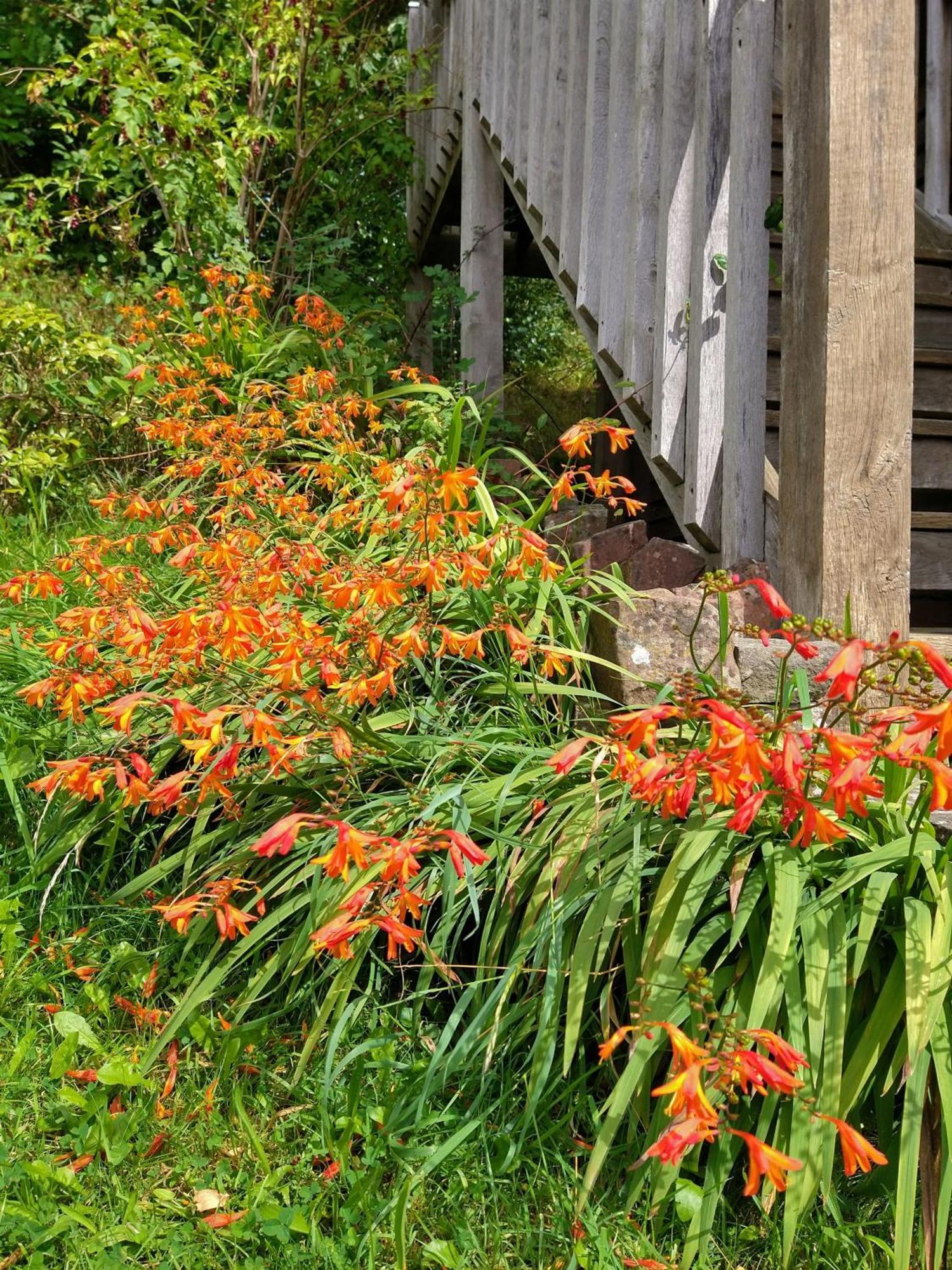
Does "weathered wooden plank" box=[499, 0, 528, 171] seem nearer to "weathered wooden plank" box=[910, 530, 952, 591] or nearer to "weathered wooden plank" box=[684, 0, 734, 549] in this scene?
"weathered wooden plank" box=[684, 0, 734, 549]

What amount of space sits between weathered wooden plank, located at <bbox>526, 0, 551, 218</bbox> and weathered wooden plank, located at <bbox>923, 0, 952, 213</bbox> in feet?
6.53

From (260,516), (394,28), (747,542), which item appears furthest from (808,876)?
(394,28)

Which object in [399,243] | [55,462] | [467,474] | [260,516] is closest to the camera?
[467,474]

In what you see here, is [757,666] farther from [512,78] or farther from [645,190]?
[512,78]

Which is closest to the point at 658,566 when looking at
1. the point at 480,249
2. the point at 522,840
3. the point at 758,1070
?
the point at 522,840

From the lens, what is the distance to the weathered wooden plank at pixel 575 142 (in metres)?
3.80

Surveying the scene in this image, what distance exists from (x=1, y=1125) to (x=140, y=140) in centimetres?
471

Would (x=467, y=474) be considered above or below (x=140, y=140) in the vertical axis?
below

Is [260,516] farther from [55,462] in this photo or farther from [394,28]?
[394,28]

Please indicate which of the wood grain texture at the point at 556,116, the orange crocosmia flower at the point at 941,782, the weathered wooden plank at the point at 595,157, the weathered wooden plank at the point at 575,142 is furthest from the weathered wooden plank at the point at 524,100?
the orange crocosmia flower at the point at 941,782

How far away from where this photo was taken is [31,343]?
4.88 m

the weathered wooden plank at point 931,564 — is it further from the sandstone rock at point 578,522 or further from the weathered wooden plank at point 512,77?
the weathered wooden plank at point 512,77

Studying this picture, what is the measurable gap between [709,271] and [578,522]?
1.22 m

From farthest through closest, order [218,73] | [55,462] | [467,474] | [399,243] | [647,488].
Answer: [399,243] → [647,488] → [218,73] → [55,462] → [467,474]
